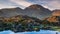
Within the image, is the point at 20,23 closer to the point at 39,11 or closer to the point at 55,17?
the point at 39,11

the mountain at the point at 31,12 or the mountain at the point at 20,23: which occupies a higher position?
the mountain at the point at 31,12

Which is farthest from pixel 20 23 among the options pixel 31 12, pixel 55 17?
pixel 55 17

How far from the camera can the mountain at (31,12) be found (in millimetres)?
1522

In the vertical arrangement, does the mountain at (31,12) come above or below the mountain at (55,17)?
above

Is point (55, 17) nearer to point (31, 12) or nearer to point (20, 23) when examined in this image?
point (31, 12)

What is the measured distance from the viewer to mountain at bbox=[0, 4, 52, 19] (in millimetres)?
1522

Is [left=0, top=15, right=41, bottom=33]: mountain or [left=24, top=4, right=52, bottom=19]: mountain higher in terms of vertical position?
[left=24, top=4, right=52, bottom=19]: mountain

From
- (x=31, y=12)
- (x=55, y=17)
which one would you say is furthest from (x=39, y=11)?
(x=55, y=17)

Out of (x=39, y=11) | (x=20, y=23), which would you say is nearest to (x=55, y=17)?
(x=39, y=11)

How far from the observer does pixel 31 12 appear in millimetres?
1541

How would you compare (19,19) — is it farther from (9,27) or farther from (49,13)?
(49,13)

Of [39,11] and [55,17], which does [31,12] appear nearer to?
[39,11]

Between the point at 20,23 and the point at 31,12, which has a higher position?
the point at 31,12

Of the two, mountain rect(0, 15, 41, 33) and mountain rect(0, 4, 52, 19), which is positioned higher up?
mountain rect(0, 4, 52, 19)
